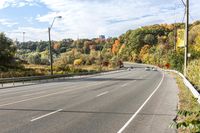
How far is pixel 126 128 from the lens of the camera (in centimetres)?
1147

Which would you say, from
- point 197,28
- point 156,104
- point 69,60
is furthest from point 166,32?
point 156,104

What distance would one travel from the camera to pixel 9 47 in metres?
65.9

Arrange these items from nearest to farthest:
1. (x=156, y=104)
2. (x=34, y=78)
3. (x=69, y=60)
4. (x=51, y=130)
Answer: (x=51, y=130) → (x=156, y=104) → (x=34, y=78) → (x=69, y=60)

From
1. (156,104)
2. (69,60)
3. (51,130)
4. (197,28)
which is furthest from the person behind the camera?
(69,60)

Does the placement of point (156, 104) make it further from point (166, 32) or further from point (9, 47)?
point (166, 32)

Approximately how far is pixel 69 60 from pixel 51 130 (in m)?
145

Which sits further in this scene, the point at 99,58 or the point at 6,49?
the point at 99,58

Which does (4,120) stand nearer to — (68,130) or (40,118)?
(40,118)

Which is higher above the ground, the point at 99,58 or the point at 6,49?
the point at 6,49

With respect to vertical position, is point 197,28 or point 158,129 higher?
point 197,28

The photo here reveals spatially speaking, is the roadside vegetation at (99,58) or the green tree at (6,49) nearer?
the roadside vegetation at (99,58)

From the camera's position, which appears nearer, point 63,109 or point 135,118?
point 135,118

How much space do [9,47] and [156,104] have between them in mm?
51619

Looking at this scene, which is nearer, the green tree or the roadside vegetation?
the roadside vegetation
